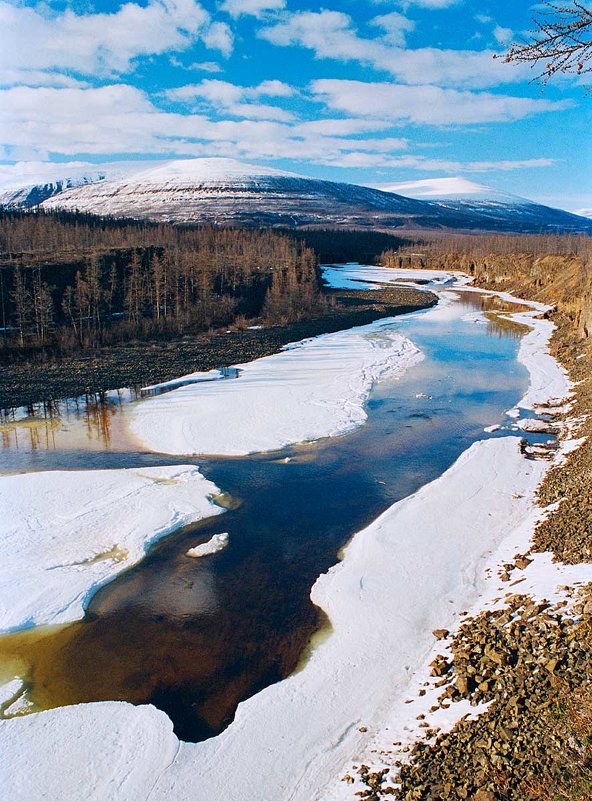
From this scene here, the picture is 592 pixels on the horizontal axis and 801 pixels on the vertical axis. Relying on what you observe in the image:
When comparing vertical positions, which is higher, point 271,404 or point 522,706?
point 522,706

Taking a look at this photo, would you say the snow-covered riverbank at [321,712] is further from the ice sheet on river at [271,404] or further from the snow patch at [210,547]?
the ice sheet on river at [271,404]

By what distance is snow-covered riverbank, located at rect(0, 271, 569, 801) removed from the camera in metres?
7.46

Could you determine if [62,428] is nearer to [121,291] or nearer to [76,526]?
[76,526]

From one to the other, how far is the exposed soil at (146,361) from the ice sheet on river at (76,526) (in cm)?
1040

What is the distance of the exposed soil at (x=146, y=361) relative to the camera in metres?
26.9

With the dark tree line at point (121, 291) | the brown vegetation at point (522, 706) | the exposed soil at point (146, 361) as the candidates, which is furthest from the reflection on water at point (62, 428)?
the brown vegetation at point (522, 706)

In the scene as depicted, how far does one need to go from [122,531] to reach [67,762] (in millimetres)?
6303

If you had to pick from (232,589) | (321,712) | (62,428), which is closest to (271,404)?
(62,428)

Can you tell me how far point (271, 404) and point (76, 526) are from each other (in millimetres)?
11442

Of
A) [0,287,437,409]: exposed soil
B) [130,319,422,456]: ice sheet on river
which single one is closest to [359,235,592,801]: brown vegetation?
[130,319,422,456]: ice sheet on river

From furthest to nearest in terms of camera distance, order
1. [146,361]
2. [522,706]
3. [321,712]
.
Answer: [146,361]
[321,712]
[522,706]

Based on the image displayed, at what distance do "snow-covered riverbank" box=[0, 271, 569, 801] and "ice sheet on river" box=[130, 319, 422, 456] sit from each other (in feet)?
24.8

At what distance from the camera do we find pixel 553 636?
862cm

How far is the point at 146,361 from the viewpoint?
32312 millimetres
